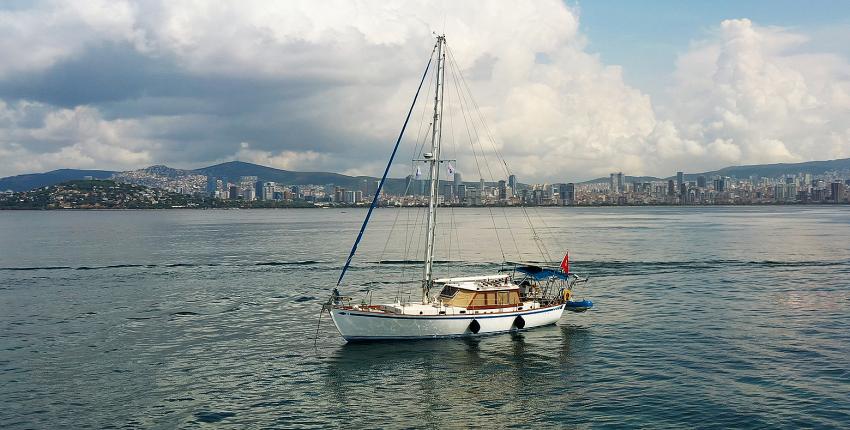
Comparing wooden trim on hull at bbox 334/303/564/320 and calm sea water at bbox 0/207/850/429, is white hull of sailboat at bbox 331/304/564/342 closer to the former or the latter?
wooden trim on hull at bbox 334/303/564/320

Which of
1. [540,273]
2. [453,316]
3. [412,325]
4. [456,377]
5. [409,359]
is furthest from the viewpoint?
[540,273]

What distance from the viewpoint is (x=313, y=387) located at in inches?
1428

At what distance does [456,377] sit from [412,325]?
8141 millimetres

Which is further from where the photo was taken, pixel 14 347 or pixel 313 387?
pixel 14 347

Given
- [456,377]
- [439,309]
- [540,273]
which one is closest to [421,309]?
[439,309]

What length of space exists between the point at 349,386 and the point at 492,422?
9560 mm

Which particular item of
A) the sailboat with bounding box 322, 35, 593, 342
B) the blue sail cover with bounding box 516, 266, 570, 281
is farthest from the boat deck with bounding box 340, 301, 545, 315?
the blue sail cover with bounding box 516, 266, 570, 281

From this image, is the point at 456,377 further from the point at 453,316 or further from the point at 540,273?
the point at 540,273

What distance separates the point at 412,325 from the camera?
45.8 meters

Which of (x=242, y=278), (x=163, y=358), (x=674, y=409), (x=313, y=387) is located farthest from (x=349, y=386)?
(x=242, y=278)

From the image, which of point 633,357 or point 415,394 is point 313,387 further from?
point 633,357

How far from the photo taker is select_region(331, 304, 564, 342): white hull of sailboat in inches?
1766

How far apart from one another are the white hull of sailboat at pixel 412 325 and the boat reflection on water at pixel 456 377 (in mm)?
603

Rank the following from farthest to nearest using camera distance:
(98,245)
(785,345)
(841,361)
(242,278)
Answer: (98,245) → (242,278) → (785,345) → (841,361)
